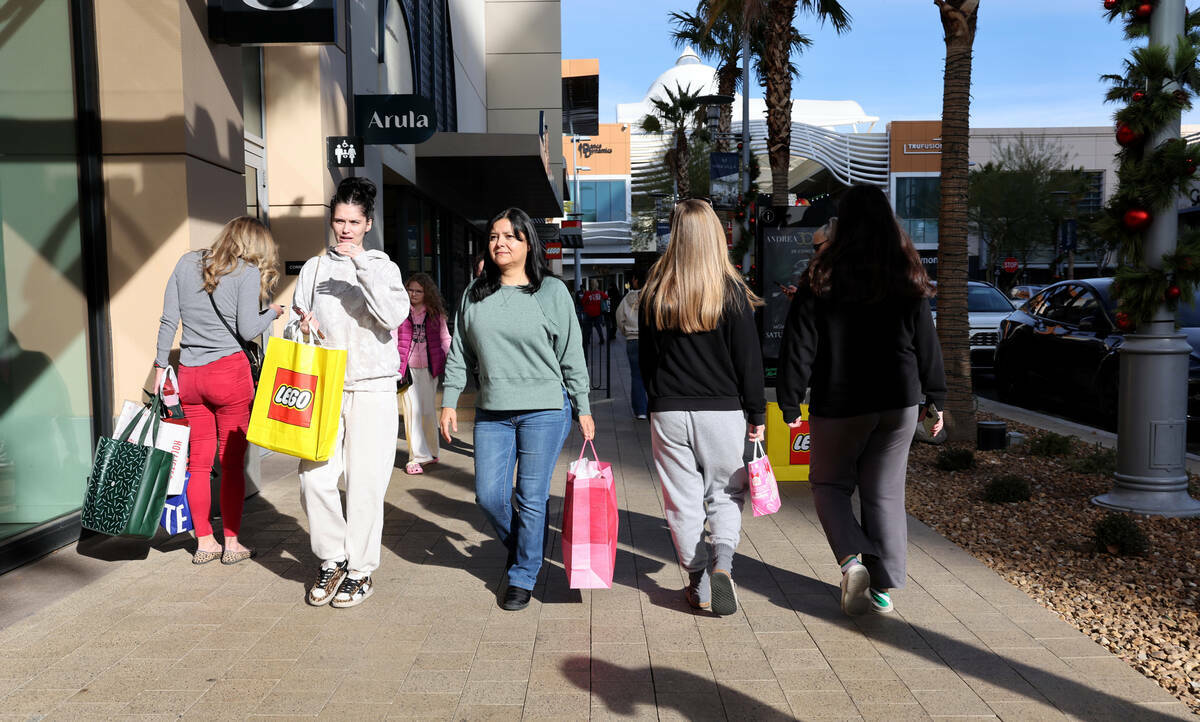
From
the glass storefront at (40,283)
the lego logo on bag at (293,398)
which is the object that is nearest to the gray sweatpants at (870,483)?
the lego logo on bag at (293,398)

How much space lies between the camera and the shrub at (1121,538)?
547cm

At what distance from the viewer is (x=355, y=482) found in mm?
4828

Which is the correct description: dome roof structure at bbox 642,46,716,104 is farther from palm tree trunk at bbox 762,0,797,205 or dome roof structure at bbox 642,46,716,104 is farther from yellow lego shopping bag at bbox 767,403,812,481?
yellow lego shopping bag at bbox 767,403,812,481

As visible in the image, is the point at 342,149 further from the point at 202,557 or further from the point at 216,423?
the point at 202,557

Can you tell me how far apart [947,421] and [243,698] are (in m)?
7.21

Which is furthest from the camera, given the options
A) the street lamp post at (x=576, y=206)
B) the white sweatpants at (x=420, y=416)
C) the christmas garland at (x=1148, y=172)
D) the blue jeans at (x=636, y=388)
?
the street lamp post at (x=576, y=206)

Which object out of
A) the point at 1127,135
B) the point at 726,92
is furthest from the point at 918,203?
the point at 1127,135

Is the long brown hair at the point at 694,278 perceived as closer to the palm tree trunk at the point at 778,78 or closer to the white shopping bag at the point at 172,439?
the white shopping bag at the point at 172,439

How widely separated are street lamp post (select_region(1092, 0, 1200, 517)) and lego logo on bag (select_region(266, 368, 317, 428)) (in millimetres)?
5233

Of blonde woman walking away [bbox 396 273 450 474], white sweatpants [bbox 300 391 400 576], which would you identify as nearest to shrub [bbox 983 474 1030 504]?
white sweatpants [bbox 300 391 400 576]

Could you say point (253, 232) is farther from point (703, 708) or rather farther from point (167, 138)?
point (703, 708)

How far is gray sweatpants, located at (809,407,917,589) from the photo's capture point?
457cm

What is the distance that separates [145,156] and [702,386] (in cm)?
405

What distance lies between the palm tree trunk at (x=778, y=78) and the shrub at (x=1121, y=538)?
12685 millimetres
